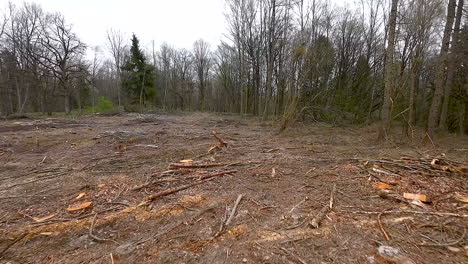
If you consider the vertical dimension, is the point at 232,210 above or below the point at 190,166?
below

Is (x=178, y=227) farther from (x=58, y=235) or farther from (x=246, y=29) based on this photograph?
(x=246, y=29)

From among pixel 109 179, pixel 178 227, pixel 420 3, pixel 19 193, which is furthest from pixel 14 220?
pixel 420 3

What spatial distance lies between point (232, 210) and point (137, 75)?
29.9 meters

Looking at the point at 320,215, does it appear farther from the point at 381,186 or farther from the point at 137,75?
the point at 137,75

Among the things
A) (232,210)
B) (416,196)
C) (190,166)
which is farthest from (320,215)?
(190,166)

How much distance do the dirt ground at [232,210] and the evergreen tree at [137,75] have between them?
83.6 ft

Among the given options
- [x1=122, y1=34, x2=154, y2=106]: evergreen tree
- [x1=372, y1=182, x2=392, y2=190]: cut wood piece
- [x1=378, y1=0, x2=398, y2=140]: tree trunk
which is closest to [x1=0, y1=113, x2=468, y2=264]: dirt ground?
[x1=372, y1=182, x2=392, y2=190]: cut wood piece

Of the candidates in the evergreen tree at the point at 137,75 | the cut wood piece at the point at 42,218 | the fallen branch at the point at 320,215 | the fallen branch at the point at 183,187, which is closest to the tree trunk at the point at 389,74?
the fallen branch at the point at 320,215

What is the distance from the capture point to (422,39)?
42.1 feet

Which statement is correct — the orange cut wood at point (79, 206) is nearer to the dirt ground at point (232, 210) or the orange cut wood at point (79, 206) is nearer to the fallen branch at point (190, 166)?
the dirt ground at point (232, 210)

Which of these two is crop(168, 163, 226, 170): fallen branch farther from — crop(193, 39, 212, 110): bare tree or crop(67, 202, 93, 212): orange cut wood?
crop(193, 39, 212, 110): bare tree

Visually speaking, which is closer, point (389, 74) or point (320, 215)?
point (320, 215)

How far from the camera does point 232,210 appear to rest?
3.46 meters

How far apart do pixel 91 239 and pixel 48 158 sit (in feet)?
16.3
